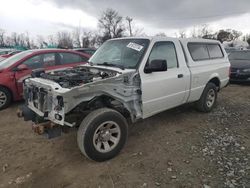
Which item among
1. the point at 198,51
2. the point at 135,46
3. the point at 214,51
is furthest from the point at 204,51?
the point at 135,46

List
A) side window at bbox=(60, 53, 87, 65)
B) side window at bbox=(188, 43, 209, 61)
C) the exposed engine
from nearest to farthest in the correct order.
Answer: the exposed engine
side window at bbox=(188, 43, 209, 61)
side window at bbox=(60, 53, 87, 65)

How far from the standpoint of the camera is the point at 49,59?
7027mm

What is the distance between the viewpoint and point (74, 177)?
3.31 m

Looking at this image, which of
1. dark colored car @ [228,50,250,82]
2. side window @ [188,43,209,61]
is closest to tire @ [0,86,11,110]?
side window @ [188,43,209,61]

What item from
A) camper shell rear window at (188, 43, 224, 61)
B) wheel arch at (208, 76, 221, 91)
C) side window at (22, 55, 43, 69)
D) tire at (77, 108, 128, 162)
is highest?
camper shell rear window at (188, 43, 224, 61)

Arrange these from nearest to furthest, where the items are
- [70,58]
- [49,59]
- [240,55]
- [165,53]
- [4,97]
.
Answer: [165,53] < [4,97] < [49,59] < [70,58] < [240,55]

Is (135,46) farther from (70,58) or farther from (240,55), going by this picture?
(240,55)

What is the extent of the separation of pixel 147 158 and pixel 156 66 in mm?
1538

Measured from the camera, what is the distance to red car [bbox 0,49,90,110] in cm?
628

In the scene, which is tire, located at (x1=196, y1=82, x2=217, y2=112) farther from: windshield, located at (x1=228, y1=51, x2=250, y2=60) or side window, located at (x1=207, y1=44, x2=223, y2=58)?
windshield, located at (x1=228, y1=51, x2=250, y2=60)

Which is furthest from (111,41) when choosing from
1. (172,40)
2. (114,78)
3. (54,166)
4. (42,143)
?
(54,166)

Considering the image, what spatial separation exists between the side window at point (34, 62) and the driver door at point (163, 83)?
155 inches

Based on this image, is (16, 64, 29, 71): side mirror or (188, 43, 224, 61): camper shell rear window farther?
(16, 64, 29, 71): side mirror

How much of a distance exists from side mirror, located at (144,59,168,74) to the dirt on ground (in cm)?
135
